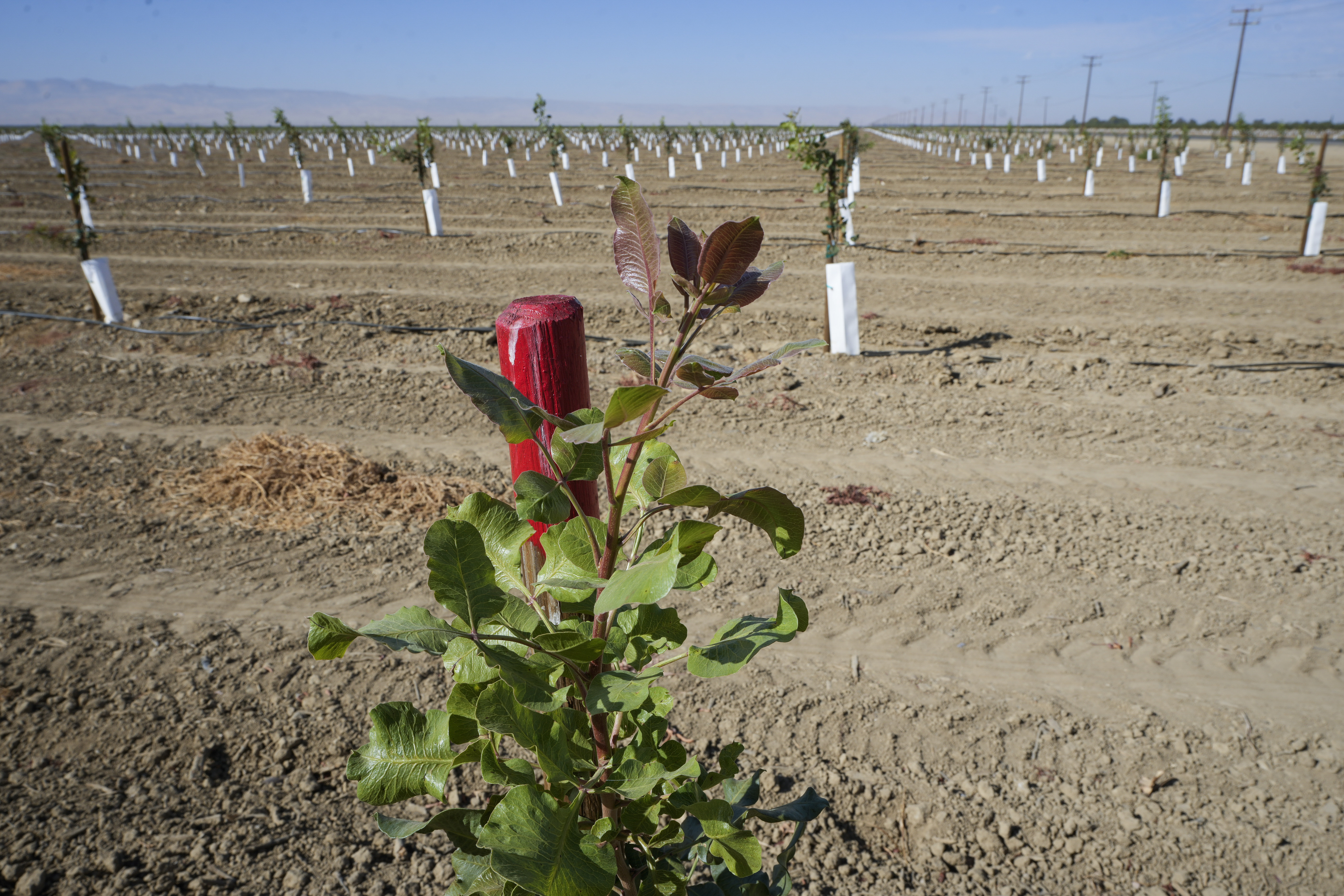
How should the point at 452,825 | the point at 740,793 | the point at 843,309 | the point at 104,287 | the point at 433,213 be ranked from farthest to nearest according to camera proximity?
the point at 433,213 → the point at 104,287 → the point at 843,309 → the point at 740,793 → the point at 452,825

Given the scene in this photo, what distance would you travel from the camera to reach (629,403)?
0.77 metres

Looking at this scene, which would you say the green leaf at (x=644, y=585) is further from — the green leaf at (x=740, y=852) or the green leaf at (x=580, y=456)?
the green leaf at (x=740, y=852)

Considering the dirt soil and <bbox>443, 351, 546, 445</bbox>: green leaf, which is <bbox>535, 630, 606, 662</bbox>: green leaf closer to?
<bbox>443, 351, 546, 445</bbox>: green leaf

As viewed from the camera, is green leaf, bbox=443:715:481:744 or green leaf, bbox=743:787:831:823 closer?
green leaf, bbox=443:715:481:744

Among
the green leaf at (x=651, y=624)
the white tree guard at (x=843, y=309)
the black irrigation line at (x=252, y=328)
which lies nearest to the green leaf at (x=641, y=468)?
the green leaf at (x=651, y=624)

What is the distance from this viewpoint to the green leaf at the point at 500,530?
96cm

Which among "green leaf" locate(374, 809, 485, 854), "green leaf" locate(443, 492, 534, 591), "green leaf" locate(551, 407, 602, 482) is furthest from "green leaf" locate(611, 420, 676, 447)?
"green leaf" locate(374, 809, 485, 854)

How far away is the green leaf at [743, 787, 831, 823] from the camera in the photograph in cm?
115

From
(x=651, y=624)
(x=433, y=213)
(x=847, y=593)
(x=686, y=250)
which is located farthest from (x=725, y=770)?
(x=433, y=213)

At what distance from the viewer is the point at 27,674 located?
10.2ft

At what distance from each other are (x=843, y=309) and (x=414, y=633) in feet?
23.7

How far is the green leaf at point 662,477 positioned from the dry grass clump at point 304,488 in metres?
3.71

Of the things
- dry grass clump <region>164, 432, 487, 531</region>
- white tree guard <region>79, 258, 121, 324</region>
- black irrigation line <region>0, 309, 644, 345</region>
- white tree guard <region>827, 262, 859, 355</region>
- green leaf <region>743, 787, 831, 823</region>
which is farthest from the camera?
white tree guard <region>79, 258, 121, 324</region>

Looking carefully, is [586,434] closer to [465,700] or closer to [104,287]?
[465,700]
